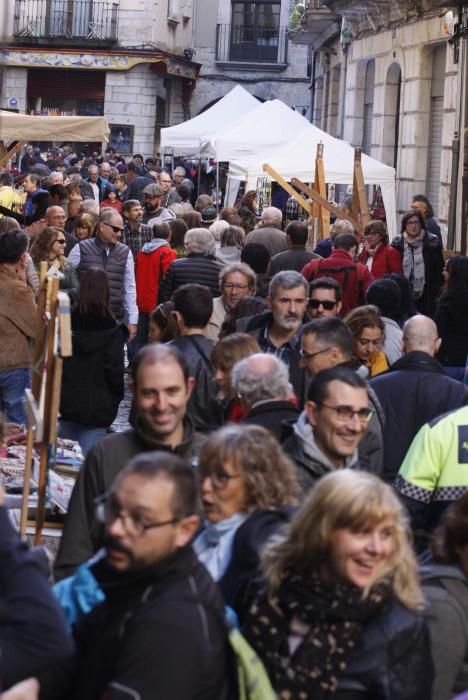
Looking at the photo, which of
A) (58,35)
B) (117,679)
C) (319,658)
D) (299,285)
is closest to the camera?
(117,679)

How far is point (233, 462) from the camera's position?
4352 mm

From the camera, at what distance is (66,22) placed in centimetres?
4834

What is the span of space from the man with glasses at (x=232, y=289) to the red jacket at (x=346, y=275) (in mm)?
1987

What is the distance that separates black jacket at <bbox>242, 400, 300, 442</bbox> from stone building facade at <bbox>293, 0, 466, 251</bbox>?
13.9 metres

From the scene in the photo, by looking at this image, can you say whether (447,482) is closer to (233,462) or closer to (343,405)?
(343,405)

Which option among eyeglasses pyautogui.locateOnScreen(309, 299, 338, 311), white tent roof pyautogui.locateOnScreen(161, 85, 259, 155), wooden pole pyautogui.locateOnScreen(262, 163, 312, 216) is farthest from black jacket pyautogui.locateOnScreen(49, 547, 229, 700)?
white tent roof pyautogui.locateOnScreen(161, 85, 259, 155)

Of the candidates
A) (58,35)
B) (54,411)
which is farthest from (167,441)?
(58,35)

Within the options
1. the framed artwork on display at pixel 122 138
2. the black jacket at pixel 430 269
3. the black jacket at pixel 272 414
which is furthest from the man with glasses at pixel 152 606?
the framed artwork on display at pixel 122 138

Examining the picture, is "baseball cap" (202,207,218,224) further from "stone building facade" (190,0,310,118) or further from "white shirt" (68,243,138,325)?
"stone building facade" (190,0,310,118)

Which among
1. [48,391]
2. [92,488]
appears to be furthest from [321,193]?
[92,488]

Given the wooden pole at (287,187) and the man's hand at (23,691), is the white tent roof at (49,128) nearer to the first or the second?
the wooden pole at (287,187)

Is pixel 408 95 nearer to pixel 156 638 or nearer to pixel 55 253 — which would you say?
pixel 55 253

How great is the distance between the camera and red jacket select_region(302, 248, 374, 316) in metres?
11.4

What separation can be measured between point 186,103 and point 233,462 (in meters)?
50.3
